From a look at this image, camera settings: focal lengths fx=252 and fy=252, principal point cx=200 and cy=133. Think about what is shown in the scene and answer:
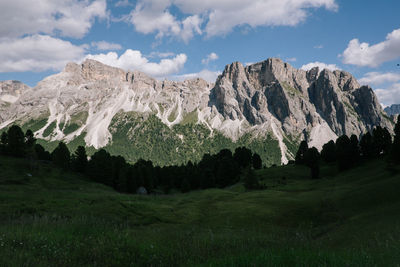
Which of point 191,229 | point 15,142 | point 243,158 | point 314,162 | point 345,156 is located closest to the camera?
point 191,229

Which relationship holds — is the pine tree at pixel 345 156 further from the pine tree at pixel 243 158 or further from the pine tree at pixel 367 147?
the pine tree at pixel 243 158

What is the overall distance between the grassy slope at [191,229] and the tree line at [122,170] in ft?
30.8

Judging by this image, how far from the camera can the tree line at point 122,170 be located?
85.2 m

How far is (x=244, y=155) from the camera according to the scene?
5148 inches

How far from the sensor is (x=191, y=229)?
22641 mm

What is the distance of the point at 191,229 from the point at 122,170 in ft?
228

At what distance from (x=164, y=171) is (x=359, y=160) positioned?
8002 centimetres

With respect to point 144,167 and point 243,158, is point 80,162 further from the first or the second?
point 243,158

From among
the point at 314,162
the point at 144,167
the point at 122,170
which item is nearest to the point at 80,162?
the point at 122,170

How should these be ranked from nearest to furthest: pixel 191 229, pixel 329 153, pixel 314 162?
pixel 191 229 < pixel 314 162 < pixel 329 153

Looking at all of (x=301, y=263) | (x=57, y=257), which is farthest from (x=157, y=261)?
(x=301, y=263)

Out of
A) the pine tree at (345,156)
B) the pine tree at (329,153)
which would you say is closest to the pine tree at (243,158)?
the pine tree at (329,153)

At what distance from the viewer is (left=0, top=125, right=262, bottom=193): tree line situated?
85.2 m

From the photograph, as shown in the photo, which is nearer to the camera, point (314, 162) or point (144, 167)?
point (314, 162)
